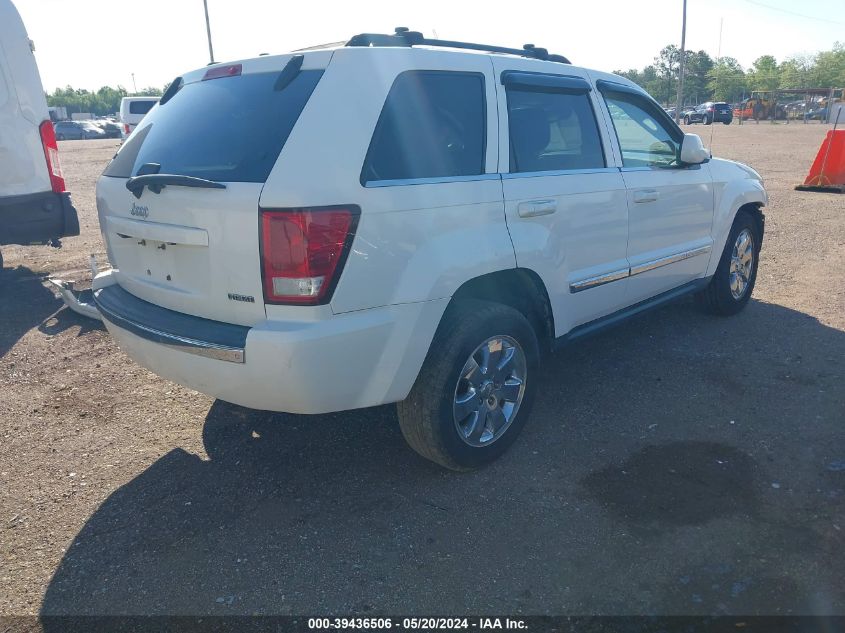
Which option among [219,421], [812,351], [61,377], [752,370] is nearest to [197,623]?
[219,421]

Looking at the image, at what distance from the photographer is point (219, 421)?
4.14 m

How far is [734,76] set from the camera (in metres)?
75.6

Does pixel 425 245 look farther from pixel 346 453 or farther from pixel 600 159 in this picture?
pixel 600 159

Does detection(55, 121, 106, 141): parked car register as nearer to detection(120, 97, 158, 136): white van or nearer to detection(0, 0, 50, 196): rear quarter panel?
detection(120, 97, 158, 136): white van

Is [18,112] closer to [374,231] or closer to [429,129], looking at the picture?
[429,129]

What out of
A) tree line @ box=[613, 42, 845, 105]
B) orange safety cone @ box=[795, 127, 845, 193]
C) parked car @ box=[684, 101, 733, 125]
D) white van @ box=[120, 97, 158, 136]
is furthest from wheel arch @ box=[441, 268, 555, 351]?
tree line @ box=[613, 42, 845, 105]

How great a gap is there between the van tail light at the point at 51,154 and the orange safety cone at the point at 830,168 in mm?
12781

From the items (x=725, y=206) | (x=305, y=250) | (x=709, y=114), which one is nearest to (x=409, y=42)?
(x=305, y=250)

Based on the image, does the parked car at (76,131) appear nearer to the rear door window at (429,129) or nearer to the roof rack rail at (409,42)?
the roof rack rail at (409,42)

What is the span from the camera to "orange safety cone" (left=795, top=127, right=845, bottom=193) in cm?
1283

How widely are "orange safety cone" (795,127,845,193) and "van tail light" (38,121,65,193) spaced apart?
12781mm

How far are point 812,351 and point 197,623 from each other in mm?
4613

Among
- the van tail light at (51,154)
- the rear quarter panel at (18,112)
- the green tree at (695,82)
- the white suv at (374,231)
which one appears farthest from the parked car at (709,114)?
the white suv at (374,231)

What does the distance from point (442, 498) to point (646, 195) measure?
2425 millimetres
